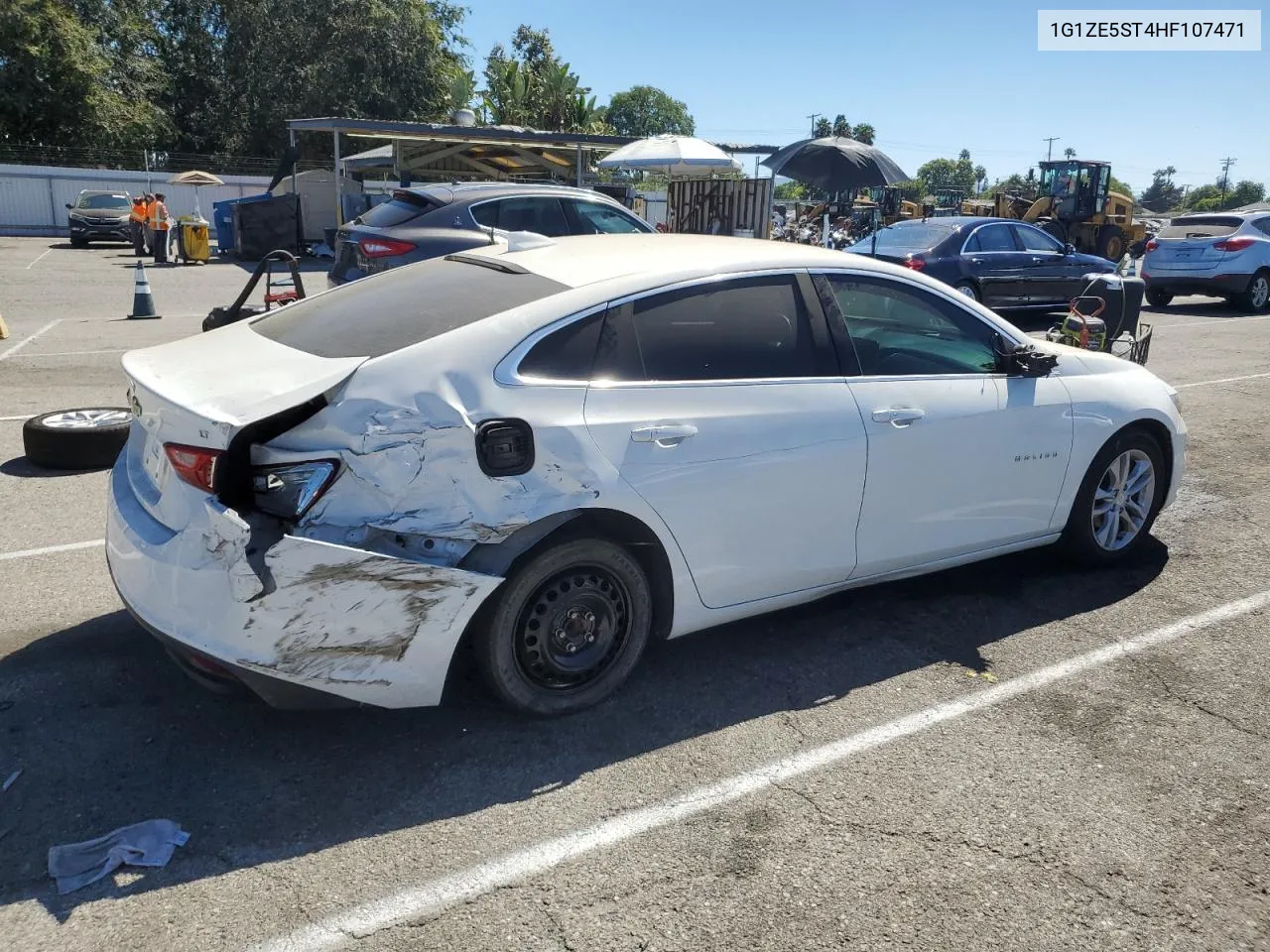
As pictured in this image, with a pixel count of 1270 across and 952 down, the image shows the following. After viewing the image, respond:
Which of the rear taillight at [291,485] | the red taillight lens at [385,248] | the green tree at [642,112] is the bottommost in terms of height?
the rear taillight at [291,485]

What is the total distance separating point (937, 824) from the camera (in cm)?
318

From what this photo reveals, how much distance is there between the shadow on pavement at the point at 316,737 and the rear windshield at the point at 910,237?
9.74m

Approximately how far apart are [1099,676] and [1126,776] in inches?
29.6

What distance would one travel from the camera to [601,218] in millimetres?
12375

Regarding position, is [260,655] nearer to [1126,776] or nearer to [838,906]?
[838,906]

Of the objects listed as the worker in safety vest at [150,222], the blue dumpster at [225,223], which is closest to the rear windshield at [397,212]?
the worker in safety vest at [150,222]

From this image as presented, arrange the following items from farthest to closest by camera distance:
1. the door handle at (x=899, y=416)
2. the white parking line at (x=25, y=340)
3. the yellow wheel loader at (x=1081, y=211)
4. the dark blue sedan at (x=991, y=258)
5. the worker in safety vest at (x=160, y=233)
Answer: the yellow wheel loader at (x=1081, y=211) < the worker in safety vest at (x=160, y=233) < the dark blue sedan at (x=991, y=258) < the white parking line at (x=25, y=340) < the door handle at (x=899, y=416)

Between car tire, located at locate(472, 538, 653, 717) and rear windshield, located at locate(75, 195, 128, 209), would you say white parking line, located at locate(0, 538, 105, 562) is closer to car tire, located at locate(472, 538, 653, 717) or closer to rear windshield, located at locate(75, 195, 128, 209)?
car tire, located at locate(472, 538, 653, 717)

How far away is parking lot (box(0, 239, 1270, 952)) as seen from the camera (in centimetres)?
275

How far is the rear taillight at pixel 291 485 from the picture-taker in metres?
3.14

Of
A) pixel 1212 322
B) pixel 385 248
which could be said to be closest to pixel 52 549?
pixel 385 248

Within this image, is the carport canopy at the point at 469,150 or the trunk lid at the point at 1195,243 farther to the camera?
the carport canopy at the point at 469,150

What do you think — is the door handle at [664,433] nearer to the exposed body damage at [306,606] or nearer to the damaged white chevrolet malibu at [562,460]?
the damaged white chevrolet malibu at [562,460]

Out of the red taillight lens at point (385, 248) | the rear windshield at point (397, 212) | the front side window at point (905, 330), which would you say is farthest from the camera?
the rear windshield at point (397, 212)
